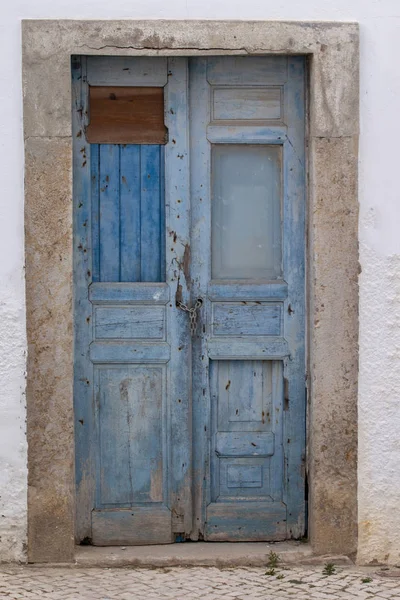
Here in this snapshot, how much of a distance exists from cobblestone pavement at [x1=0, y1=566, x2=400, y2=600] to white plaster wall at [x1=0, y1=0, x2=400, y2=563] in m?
0.22

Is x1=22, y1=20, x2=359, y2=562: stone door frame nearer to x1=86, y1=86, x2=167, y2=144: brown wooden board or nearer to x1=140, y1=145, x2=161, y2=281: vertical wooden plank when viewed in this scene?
x1=86, y1=86, x2=167, y2=144: brown wooden board

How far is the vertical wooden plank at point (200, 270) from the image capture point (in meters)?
→ 5.03

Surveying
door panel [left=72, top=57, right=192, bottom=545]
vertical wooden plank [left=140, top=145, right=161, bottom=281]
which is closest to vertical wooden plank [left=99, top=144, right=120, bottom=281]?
door panel [left=72, top=57, right=192, bottom=545]

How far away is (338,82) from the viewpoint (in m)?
4.85

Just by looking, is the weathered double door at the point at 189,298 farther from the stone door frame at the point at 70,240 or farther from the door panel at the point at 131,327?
the stone door frame at the point at 70,240

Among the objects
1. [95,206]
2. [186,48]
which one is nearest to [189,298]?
[95,206]

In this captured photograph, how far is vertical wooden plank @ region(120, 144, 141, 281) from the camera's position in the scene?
5016 millimetres

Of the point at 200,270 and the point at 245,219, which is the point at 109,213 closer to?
the point at 200,270

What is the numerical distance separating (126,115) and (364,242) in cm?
128

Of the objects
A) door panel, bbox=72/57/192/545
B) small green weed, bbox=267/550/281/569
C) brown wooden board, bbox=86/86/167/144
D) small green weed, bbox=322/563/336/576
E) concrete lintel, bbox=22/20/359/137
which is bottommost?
small green weed, bbox=322/563/336/576

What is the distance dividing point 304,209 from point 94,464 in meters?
1.59

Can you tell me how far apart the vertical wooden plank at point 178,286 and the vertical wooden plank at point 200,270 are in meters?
0.04

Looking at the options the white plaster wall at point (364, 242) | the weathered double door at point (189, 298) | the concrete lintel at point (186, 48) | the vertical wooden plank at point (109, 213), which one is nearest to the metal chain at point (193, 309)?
the weathered double door at point (189, 298)

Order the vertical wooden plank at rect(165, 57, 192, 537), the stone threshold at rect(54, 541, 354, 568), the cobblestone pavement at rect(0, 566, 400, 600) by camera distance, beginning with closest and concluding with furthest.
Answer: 1. the cobblestone pavement at rect(0, 566, 400, 600)
2. the stone threshold at rect(54, 541, 354, 568)
3. the vertical wooden plank at rect(165, 57, 192, 537)
